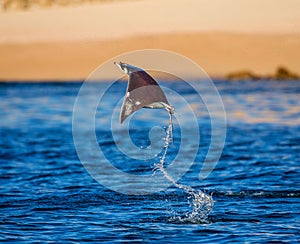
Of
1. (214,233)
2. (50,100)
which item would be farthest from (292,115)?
(214,233)

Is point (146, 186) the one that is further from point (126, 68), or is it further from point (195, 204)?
point (126, 68)

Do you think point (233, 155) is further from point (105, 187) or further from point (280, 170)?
point (105, 187)

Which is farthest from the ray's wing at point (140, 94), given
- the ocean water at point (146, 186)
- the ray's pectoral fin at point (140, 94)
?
the ocean water at point (146, 186)

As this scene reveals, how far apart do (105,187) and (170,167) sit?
12.5ft

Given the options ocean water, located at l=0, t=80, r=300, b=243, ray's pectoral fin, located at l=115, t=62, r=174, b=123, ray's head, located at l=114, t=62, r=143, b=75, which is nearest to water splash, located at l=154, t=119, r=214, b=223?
ocean water, located at l=0, t=80, r=300, b=243

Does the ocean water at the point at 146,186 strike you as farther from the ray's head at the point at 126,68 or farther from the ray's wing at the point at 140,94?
the ray's head at the point at 126,68

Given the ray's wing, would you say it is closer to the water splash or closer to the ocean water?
the water splash

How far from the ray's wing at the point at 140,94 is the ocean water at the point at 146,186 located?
193 cm

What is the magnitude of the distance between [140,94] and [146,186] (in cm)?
501

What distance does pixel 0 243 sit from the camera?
41.6 feet

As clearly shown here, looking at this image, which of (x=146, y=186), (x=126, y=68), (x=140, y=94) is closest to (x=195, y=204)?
(x=146, y=186)

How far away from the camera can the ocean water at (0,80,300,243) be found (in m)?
13.3

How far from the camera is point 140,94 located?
13391 millimetres

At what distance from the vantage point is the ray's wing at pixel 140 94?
43.3ft
